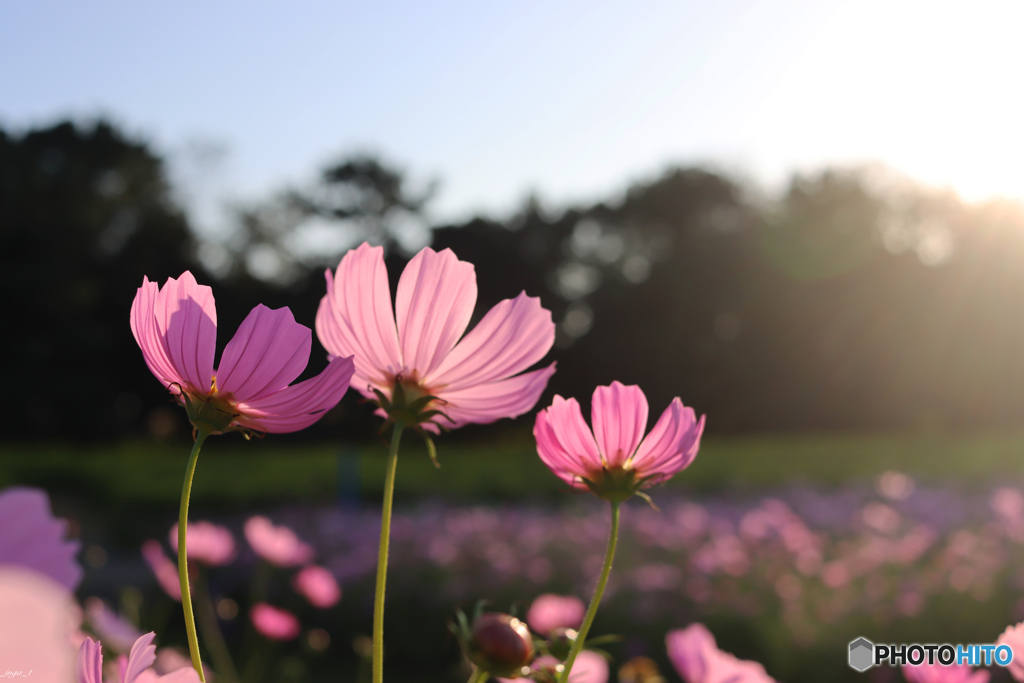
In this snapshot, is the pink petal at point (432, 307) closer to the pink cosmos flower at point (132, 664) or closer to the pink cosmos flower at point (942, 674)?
the pink cosmos flower at point (132, 664)

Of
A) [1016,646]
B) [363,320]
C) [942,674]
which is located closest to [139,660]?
[363,320]

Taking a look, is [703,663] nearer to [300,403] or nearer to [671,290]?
[300,403]

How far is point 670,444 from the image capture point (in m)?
0.49

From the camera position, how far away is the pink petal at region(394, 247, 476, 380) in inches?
19.0

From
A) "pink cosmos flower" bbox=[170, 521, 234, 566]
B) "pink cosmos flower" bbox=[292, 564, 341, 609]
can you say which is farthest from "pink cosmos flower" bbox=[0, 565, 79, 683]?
"pink cosmos flower" bbox=[170, 521, 234, 566]

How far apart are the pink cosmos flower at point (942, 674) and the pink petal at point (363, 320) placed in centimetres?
46

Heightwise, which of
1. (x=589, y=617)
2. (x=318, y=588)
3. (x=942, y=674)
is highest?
(x=589, y=617)

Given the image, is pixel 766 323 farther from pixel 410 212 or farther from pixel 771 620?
pixel 771 620

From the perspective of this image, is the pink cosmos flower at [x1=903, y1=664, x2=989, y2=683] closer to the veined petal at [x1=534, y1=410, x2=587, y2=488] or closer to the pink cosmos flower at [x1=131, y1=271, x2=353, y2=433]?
the veined petal at [x1=534, y1=410, x2=587, y2=488]

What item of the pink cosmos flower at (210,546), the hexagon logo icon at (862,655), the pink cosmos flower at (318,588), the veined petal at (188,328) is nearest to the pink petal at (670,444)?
the veined petal at (188,328)

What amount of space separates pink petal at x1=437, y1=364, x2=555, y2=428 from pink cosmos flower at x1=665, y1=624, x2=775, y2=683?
31 cm

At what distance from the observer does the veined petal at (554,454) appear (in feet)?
1.54

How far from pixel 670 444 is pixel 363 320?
0.68 ft

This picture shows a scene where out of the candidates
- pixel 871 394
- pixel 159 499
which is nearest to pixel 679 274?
pixel 871 394
